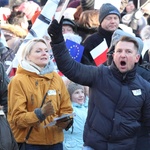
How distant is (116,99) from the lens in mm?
5676

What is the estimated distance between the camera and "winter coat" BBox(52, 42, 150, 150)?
5605 mm

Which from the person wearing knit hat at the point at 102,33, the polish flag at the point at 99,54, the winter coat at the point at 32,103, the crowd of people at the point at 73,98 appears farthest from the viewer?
the person wearing knit hat at the point at 102,33

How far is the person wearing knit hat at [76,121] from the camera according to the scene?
695cm

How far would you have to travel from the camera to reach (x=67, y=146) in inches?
272

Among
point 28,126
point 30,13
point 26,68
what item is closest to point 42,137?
point 28,126

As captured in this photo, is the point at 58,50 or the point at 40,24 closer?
the point at 58,50

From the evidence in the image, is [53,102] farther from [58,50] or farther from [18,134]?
[58,50]

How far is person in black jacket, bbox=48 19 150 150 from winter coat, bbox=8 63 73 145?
25.6 inches

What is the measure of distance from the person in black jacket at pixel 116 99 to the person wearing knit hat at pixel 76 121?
1223 millimetres

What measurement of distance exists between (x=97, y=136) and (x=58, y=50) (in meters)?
0.90

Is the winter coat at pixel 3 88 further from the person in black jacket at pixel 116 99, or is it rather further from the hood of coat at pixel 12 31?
the hood of coat at pixel 12 31

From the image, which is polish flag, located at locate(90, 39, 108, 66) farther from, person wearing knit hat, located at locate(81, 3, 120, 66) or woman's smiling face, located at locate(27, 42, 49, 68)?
woman's smiling face, located at locate(27, 42, 49, 68)

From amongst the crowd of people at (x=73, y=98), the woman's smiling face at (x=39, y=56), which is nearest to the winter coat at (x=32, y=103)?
the crowd of people at (x=73, y=98)

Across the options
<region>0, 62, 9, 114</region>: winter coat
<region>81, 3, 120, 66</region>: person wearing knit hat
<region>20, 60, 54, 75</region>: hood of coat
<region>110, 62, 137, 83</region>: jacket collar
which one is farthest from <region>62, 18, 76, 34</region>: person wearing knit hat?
<region>110, 62, 137, 83</region>: jacket collar
